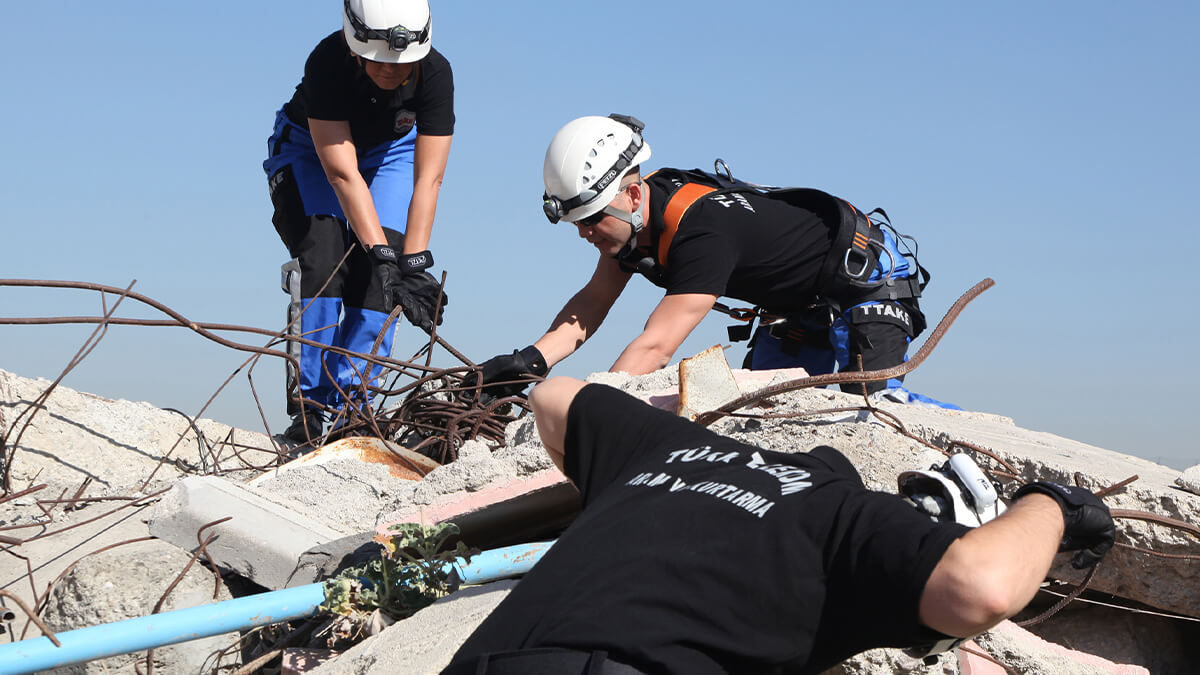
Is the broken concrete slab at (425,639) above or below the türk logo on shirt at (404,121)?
below

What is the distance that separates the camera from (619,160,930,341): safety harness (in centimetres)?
426

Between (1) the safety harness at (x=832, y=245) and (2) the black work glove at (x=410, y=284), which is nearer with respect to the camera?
(1) the safety harness at (x=832, y=245)

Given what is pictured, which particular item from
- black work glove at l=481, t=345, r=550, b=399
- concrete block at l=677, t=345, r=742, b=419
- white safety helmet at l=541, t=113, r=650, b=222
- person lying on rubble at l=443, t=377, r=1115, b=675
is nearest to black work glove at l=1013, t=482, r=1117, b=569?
person lying on rubble at l=443, t=377, r=1115, b=675

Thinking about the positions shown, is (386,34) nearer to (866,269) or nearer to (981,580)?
(866,269)

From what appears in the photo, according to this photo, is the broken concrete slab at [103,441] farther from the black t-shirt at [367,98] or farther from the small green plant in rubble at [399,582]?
the small green plant in rubble at [399,582]

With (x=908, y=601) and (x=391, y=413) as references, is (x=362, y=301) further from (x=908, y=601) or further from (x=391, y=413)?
(x=908, y=601)

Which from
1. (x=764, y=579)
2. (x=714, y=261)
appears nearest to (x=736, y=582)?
(x=764, y=579)

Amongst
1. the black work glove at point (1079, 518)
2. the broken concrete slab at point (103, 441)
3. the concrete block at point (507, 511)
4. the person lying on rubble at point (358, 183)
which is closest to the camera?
the black work glove at point (1079, 518)

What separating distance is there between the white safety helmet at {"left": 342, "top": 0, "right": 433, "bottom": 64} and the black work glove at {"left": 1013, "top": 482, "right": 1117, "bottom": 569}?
3.85 metres

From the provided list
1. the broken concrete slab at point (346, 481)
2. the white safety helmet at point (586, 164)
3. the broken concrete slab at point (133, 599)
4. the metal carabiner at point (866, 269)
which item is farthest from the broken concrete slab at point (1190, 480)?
the broken concrete slab at point (133, 599)

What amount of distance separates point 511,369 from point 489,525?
1441mm

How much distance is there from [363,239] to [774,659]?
12.7 feet

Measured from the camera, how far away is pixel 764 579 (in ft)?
5.36

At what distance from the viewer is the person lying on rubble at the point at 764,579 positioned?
1.54 metres
